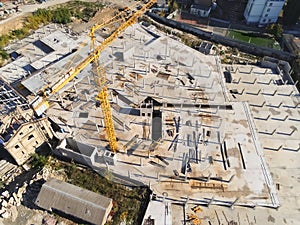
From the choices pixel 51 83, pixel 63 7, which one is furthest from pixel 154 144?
pixel 63 7

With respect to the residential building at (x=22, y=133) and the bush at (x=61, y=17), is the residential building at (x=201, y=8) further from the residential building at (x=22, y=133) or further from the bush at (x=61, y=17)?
the residential building at (x=22, y=133)

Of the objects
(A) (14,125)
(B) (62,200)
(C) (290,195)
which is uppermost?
(A) (14,125)

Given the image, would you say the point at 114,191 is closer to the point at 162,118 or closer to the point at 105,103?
the point at 105,103

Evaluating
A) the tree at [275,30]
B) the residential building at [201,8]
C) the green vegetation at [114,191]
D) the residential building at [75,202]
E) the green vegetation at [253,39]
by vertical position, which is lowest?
the green vegetation at [114,191]

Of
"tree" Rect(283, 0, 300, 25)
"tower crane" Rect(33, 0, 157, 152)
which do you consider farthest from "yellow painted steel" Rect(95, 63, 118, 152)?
"tree" Rect(283, 0, 300, 25)

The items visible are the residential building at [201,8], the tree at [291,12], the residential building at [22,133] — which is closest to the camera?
the residential building at [22,133]

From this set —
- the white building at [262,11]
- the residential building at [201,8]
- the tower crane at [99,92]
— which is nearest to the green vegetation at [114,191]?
the tower crane at [99,92]

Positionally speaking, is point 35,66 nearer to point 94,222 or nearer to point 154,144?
point 154,144
